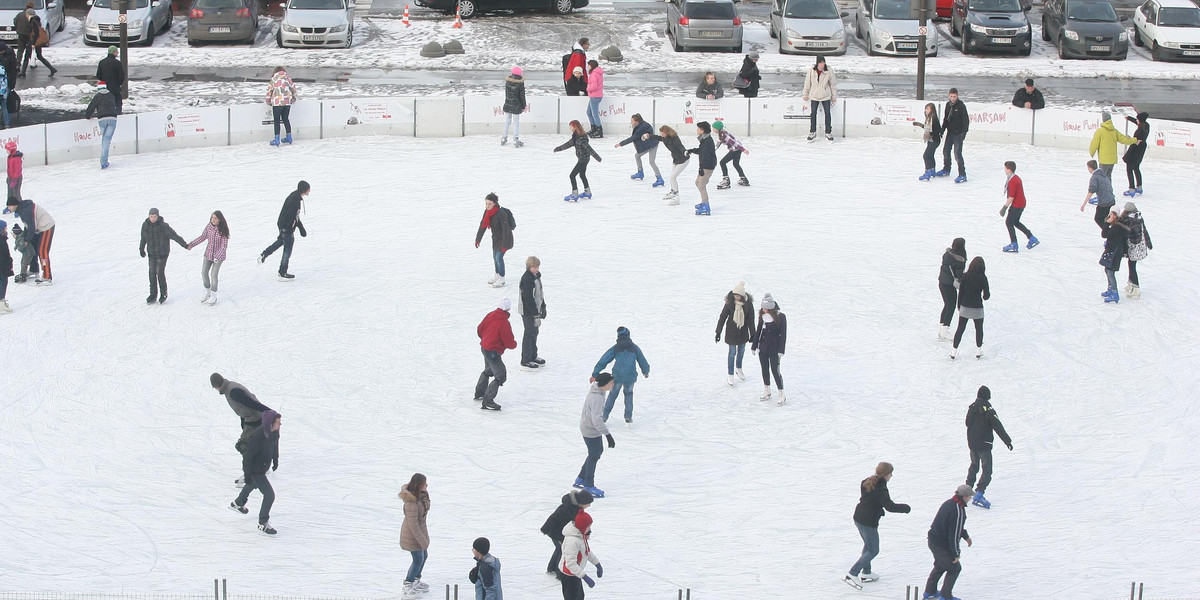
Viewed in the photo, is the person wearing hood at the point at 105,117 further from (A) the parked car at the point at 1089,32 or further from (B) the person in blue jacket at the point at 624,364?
(A) the parked car at the point at 1089,32

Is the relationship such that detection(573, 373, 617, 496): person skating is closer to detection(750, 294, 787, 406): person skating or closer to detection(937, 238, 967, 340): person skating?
detection(750, 294, 787, 406): person skating

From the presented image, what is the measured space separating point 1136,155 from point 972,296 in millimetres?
7466

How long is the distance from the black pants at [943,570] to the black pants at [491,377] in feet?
16.8

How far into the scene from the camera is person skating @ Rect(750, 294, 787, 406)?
574 inches

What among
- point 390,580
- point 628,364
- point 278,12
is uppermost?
point 278,12

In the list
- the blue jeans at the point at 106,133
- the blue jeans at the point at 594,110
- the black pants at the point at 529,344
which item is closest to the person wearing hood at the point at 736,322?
the black pants at the point at 529,344

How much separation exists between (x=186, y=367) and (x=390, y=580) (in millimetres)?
5504

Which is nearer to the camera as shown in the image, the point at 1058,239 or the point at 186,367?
the point at 186,367

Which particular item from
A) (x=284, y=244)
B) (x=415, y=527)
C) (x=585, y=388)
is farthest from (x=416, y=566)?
(x=284, y=244)

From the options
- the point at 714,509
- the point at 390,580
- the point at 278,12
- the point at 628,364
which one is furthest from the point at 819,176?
the point at 278,12

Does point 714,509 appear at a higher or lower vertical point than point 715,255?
lower

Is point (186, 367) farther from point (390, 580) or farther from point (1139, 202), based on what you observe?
point (1139, 202)

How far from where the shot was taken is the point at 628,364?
14.2 metres

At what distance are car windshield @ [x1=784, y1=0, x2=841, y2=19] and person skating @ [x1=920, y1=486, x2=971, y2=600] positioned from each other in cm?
2396
